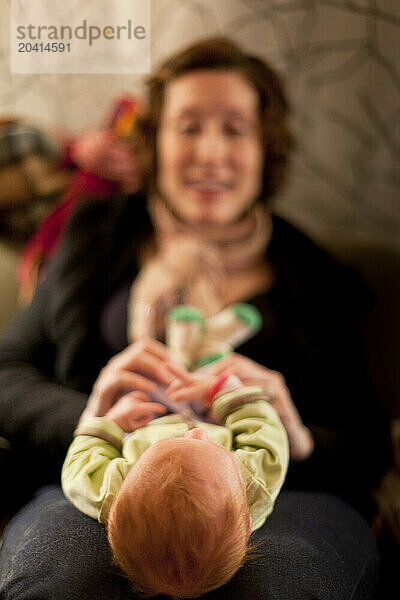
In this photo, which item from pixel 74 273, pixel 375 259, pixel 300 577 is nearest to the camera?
pixel 300 577

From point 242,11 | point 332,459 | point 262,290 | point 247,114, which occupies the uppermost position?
point 242,11

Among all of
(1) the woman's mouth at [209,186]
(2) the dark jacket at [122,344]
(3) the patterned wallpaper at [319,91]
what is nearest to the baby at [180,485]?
(2) the dark jacket at [122,344]

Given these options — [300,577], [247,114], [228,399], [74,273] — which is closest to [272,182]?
[247,114]

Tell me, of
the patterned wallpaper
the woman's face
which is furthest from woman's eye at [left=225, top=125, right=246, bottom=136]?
the patterned wallpaper

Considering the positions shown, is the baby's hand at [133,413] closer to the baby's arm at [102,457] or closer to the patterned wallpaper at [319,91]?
the baby's arm at [102,457]

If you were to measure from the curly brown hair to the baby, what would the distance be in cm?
41

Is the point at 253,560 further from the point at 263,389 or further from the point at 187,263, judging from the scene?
the point at 187,263

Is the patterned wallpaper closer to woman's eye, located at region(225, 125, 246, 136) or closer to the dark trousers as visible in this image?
woman's eye, located at region(225, 125, 246, 136)

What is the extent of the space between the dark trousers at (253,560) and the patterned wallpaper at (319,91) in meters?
0.47

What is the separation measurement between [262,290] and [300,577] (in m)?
0.40

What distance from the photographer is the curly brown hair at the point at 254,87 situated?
0.80 metres

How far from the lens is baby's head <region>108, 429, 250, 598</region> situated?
Answer: 48cm

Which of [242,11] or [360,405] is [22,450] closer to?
[360,405]

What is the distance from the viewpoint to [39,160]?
0.94 meters
